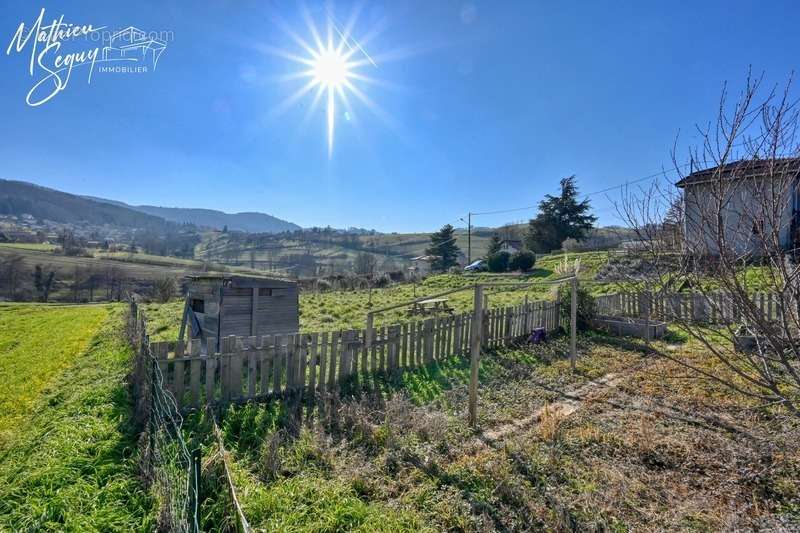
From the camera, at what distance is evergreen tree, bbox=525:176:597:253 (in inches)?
1443

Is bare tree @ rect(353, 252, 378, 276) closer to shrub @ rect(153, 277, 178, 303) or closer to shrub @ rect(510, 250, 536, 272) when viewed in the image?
shrub @ rect(510, 250, 536, 272)

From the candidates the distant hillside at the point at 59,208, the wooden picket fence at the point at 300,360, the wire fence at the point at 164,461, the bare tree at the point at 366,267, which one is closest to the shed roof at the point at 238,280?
the wooden picket fence at the point at 300,360

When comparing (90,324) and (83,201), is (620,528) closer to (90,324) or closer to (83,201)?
(90,324)

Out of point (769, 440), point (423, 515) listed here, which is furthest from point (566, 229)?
point (423, 515)

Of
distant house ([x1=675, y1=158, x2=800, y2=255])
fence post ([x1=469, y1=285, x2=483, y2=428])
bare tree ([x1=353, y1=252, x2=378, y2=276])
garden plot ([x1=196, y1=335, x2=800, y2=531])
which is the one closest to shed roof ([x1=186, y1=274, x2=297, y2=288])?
garden plot ([x1=196, y1=335, x2=800, y2=531])

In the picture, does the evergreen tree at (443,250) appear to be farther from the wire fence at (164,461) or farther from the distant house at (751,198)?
the distant house at (751,198)

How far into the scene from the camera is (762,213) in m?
2.26

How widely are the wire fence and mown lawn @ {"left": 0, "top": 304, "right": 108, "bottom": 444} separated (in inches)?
53.2

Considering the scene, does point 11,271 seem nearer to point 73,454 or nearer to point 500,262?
point 73,454

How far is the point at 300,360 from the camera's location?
17.6ft

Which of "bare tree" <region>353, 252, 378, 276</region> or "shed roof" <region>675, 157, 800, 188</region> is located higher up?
"shed roof" <region>675, 157, 800, 188</region>

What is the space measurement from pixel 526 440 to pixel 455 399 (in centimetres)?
139

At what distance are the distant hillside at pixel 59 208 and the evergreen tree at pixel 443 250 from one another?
119701 mm

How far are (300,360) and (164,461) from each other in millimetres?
2294
